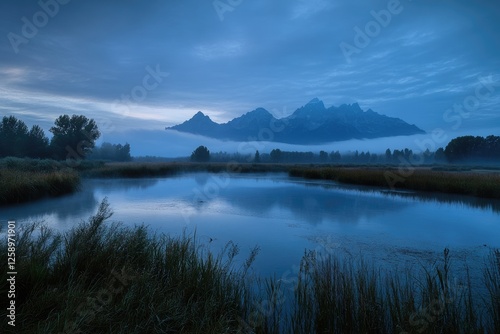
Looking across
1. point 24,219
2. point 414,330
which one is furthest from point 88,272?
point 24,219

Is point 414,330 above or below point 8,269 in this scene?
below

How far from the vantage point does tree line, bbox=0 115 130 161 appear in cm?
3556

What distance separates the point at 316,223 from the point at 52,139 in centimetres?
3793

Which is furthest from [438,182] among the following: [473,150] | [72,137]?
[473,150]

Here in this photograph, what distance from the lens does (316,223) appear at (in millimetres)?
9977

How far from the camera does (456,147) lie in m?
75.2

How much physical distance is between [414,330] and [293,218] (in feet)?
25.7

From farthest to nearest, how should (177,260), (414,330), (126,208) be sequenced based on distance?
1. (126,208)
2. (177,260)
3. (414,330)

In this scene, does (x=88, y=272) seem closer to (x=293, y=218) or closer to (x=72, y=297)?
(x=72, y=297)

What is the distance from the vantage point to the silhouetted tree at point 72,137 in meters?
37.6

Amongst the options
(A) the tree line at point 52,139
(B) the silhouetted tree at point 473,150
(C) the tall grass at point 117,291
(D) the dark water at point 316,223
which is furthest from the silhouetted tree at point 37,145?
(B) the silhouetted tree at point 473,150

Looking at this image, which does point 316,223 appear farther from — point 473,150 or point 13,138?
point 473,150

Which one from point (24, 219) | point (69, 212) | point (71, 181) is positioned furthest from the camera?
point (71, 181)

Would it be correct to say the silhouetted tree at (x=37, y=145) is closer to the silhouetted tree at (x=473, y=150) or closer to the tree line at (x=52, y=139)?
the tree line at (x=52, y=139)
